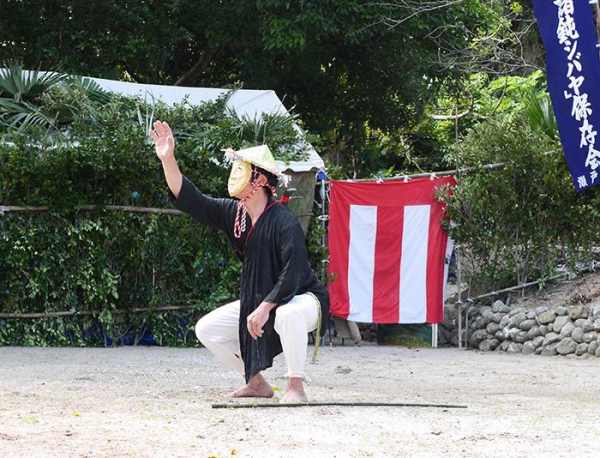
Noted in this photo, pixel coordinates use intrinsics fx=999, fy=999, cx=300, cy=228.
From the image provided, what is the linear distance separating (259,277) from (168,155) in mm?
992

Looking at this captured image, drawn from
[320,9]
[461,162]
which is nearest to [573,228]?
[461,162]

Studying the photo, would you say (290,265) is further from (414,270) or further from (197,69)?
(197,69)

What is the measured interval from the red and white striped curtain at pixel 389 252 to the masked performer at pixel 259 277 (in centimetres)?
537

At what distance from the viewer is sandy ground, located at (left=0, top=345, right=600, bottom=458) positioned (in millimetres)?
4965

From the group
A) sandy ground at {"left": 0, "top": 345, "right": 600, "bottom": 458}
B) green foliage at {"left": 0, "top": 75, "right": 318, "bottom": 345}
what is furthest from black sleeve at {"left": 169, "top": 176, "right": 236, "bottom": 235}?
green foliage at {"left": 0, "top": 75, "right": 318, "bottom": 345}

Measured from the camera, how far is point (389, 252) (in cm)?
1214

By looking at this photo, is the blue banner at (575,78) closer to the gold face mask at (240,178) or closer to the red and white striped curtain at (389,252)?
the red and white striped curtain at (389,252)

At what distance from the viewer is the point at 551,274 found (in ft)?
Answer: 40.2

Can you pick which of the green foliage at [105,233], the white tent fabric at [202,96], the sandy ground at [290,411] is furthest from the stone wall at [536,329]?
the white tent fabric at [202,96]

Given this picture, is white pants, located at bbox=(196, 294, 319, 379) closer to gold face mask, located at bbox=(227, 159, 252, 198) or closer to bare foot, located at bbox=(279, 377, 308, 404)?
bare foot, located at bbox=(279, 377, 308, 404)

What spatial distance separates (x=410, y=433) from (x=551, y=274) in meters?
7.28

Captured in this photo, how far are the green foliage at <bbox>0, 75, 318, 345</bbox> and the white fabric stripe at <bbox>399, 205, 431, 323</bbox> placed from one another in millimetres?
1761

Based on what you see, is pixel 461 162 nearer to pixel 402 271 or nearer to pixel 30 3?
pixel 402 271

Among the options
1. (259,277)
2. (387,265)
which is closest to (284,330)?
(259,277)
